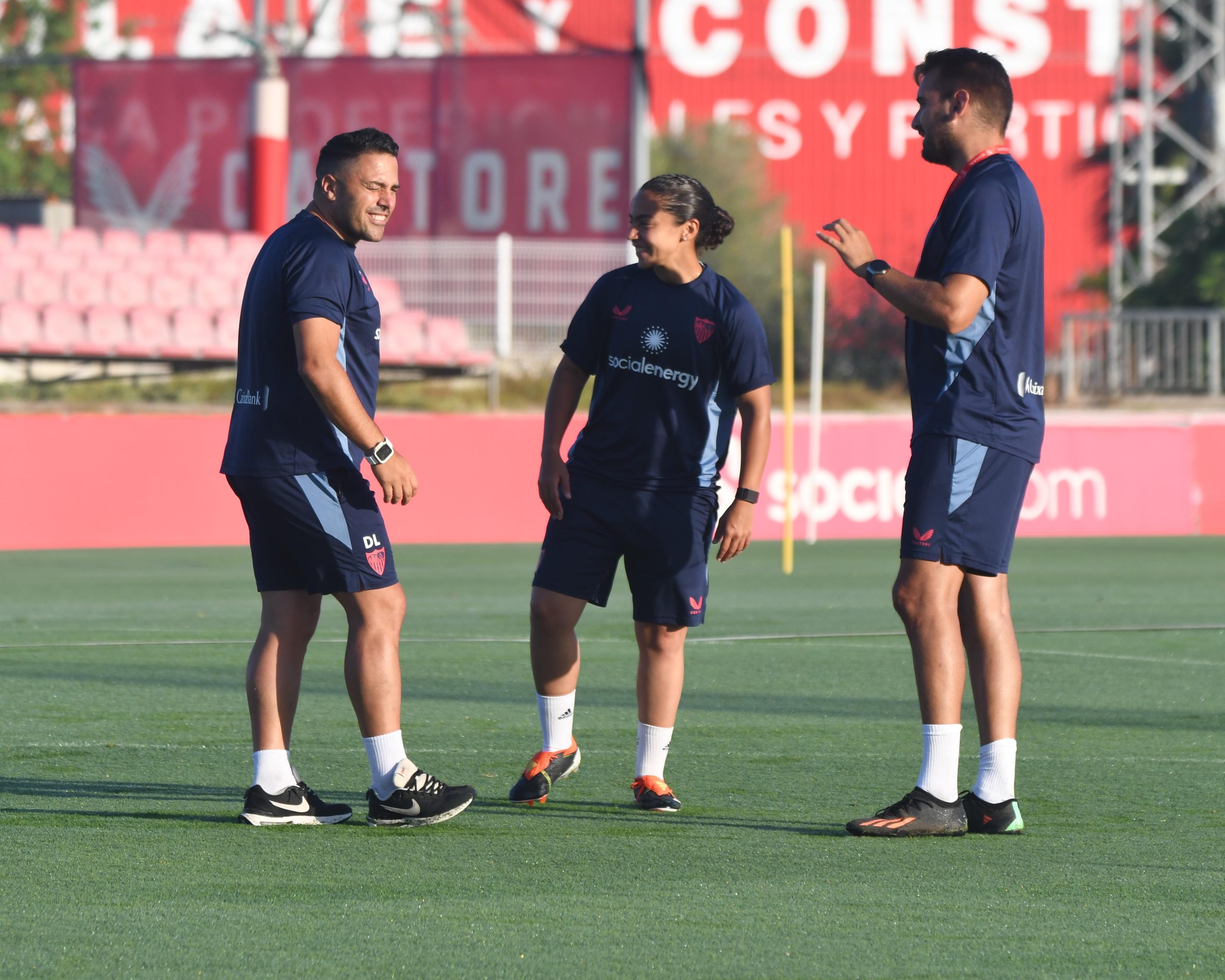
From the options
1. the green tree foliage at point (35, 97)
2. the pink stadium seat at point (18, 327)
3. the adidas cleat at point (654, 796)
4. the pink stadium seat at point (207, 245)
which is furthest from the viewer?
the green tree foliage at point (35, 97)

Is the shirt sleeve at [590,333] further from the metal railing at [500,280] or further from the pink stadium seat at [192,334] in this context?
the pink stadium seat at [192,334]

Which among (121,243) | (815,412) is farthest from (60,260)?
(815,412)

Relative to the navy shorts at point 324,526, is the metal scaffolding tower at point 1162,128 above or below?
above

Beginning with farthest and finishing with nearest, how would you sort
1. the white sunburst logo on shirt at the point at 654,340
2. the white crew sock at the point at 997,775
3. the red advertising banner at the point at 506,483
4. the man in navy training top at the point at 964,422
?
1. the red advertising banner at the point at 506,483
2. the white sunburst logo on shirt at the point at 654,340
3. the white crew sock at the point at 997,775
4. the man in navy training top at the point at 964,422

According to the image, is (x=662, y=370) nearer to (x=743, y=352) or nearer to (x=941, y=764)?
(x=743, y=352)

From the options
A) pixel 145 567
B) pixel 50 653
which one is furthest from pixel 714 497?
pixel 145 567

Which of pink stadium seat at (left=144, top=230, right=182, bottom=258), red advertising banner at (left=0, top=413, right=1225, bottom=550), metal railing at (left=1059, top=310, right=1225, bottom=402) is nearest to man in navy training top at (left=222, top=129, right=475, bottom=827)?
red advertising banner at (left=0, top=413, right=1225, bottom=550)

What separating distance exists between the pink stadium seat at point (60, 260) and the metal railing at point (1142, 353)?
13007 millimetres

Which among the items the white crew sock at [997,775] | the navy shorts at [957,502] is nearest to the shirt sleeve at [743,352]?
the navy shorts at [957,502]

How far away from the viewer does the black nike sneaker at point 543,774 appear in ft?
17.4

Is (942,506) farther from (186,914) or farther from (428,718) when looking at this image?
(428,718)

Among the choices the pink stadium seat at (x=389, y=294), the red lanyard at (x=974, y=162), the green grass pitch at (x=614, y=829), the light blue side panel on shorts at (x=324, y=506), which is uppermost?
the pink stadium seat at (x=389, y=294)

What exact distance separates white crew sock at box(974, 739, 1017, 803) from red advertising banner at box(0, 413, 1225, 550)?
10224 millimetres

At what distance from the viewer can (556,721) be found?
18.2 feet
